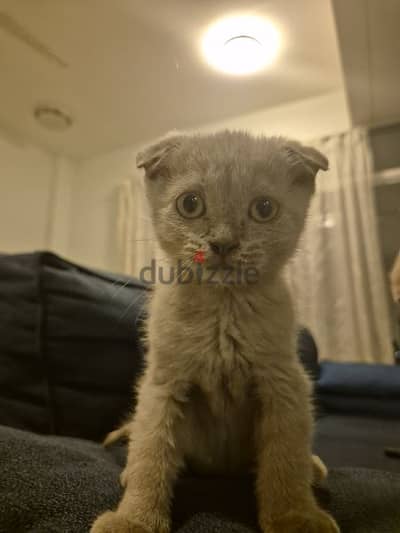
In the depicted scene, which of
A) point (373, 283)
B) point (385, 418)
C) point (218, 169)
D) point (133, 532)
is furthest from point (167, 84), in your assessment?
point (385, 418)

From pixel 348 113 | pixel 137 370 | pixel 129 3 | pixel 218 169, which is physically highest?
pixel 129 3

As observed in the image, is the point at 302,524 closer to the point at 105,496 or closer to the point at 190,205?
the point at 105,496

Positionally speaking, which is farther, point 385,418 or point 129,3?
point 385,418

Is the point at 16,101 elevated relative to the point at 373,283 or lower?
elevated

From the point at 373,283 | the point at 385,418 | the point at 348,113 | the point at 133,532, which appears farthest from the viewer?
the point at 385,418

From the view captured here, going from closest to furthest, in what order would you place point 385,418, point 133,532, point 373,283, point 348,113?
point 133,532
point 373,283
point 348,113
point 385,418

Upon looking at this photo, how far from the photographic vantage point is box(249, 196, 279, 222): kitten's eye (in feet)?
1.30

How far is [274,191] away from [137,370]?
48 centimetres

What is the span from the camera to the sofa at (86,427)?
1.29 feet

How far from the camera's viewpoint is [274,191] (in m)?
0.42

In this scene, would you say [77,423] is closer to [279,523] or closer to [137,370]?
[137,370]

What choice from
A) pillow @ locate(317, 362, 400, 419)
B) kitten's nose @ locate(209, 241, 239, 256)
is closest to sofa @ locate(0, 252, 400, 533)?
pillow @ locate(317, 362, 400, 419)

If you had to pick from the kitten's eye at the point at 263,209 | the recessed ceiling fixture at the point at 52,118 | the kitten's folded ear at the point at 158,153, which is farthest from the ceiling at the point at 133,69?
the kitten's eye at the point at 263,209

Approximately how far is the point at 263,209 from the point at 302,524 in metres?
0.30
